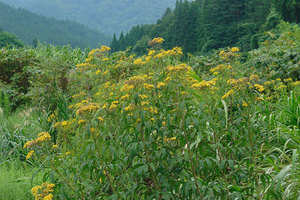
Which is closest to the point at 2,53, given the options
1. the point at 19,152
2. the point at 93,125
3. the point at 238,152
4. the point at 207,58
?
the point at 19,152

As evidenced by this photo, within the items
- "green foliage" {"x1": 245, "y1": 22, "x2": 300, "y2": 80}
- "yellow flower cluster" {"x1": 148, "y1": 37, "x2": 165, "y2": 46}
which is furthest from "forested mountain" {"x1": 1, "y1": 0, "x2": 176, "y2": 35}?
"yellow flower cluster" {"x1": 148, "y1": 37, "x2": 165, "y2": 46}

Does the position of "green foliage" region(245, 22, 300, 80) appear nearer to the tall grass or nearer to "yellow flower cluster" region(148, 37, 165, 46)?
"yellow flower cluster" region(148, 37, 165, 46)

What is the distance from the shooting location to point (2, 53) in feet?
26.2

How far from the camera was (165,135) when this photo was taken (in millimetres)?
2229

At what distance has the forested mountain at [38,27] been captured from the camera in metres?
97.1

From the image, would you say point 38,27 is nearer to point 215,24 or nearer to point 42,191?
point 215,24

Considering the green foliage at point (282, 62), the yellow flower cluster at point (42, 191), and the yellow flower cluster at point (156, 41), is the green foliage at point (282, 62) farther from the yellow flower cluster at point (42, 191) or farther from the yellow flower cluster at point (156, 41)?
the yellow flower cluster at point (42, 191)

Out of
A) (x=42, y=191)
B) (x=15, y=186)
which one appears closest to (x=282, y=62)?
(x=15, y=186)

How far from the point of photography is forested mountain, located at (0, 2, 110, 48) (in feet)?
318

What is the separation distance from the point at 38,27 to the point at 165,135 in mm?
111668

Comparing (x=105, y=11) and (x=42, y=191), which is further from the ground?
(x=105, y=11)

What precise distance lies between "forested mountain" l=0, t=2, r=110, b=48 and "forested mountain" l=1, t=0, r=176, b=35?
3410cm

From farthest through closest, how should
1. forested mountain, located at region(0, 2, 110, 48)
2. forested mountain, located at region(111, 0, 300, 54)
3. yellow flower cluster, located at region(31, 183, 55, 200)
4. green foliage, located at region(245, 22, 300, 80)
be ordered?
forested mountain, located at region(0, 2, 110, 48) → forested mountain, located at region(111, 0, 300, 54) → green foliage, located at region(245, 22, 300, 80) → yellow flower cluster, located at region(31, 183, 55, 200)

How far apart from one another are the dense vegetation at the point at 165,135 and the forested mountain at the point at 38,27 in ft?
299
